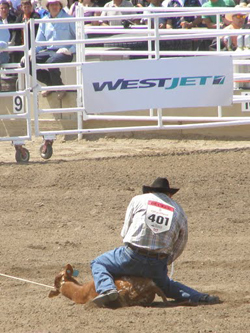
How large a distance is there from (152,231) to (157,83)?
5.42m

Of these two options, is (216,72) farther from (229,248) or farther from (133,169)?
(229,248)

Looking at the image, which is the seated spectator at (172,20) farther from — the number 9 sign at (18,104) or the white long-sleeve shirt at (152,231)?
the white long-sleeve shirt at (152,231)

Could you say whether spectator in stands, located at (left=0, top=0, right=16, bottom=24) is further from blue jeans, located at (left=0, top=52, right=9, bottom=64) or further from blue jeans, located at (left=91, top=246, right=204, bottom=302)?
blue jeans, located at (left=91, top=246, right=204, bottom=302)

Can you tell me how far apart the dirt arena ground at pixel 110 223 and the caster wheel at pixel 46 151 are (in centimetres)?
18

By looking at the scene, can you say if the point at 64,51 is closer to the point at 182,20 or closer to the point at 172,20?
the point at 172,20

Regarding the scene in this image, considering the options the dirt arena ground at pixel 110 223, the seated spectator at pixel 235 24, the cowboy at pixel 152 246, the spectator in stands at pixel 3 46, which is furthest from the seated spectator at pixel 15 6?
the cowboy at pixel 152 246

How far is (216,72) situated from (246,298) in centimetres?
567

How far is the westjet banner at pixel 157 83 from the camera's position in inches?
449

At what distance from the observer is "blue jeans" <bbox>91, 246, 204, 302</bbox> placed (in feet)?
21.1

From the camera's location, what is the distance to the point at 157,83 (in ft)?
37.8

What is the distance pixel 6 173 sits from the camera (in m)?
10.9

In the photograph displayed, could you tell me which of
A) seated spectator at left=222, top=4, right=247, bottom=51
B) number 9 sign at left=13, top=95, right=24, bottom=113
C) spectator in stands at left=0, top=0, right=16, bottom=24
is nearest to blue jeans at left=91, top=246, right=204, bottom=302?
number 9 sign at left=13, top=95, right=24, bottom=113

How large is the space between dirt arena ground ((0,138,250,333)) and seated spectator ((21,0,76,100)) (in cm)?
104

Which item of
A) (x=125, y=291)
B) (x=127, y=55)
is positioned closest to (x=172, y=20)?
(x=127, y=55)
